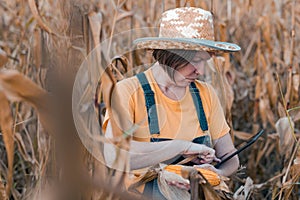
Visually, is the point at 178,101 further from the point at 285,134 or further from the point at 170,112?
the point at 285,134

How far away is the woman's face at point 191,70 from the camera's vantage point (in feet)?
2.86

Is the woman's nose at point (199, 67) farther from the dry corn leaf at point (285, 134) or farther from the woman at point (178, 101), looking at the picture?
the dry corn leaf at point (285, 134)

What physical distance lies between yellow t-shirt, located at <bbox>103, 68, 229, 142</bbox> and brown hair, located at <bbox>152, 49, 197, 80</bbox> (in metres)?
0.03

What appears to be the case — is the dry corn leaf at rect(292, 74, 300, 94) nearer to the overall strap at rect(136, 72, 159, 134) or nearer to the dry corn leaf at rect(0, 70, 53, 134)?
the overall strap at rect(136, 72, 159, 134)

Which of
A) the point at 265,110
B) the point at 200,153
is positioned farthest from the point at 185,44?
the point at 265,110

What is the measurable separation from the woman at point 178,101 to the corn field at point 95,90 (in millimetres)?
48

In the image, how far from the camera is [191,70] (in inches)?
34.4

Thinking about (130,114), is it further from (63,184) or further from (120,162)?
(63,184)

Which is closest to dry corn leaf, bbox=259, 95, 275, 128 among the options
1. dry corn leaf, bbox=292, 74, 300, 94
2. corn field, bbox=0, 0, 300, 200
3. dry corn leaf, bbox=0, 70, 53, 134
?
corn field, bbox=0, 0, 300, 200

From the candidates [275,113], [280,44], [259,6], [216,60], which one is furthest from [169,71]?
[259,6]

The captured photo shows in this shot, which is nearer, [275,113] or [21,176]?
[21,176]

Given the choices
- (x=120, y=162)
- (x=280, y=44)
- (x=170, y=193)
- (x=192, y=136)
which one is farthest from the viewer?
(x=280, y=44)

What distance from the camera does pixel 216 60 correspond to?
119cm

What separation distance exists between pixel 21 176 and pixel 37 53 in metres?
0.38
